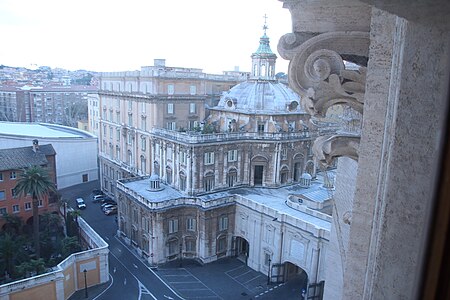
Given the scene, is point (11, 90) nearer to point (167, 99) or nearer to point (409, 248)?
point (167, 99)

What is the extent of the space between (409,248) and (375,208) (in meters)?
0.43

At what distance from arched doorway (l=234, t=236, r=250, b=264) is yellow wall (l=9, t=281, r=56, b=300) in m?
16.6

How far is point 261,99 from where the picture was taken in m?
40.2

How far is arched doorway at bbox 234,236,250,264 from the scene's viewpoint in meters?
37.0

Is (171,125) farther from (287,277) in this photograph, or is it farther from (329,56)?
(329,56)

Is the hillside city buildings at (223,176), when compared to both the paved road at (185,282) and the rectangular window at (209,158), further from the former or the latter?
the paved road at (185,282)

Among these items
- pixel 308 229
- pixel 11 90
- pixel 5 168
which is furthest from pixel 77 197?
pixel 11 90

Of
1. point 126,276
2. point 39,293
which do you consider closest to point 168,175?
point 126,276

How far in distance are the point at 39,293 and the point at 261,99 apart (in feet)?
86.8

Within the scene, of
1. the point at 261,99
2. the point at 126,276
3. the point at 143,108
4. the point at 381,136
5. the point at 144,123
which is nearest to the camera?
the point at 381,136

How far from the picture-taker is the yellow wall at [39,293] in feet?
84.2

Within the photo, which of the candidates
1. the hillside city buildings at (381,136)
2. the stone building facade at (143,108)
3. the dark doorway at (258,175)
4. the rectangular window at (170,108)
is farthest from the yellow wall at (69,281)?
the hillside city buildings at (381,136)

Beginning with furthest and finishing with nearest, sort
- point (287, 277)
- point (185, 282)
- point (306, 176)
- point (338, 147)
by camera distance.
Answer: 1. point (306, 176)
2. point (287, 277)
3. point (185, 282)
4. point (338, 147)

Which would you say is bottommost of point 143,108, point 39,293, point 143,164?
point 39,293
